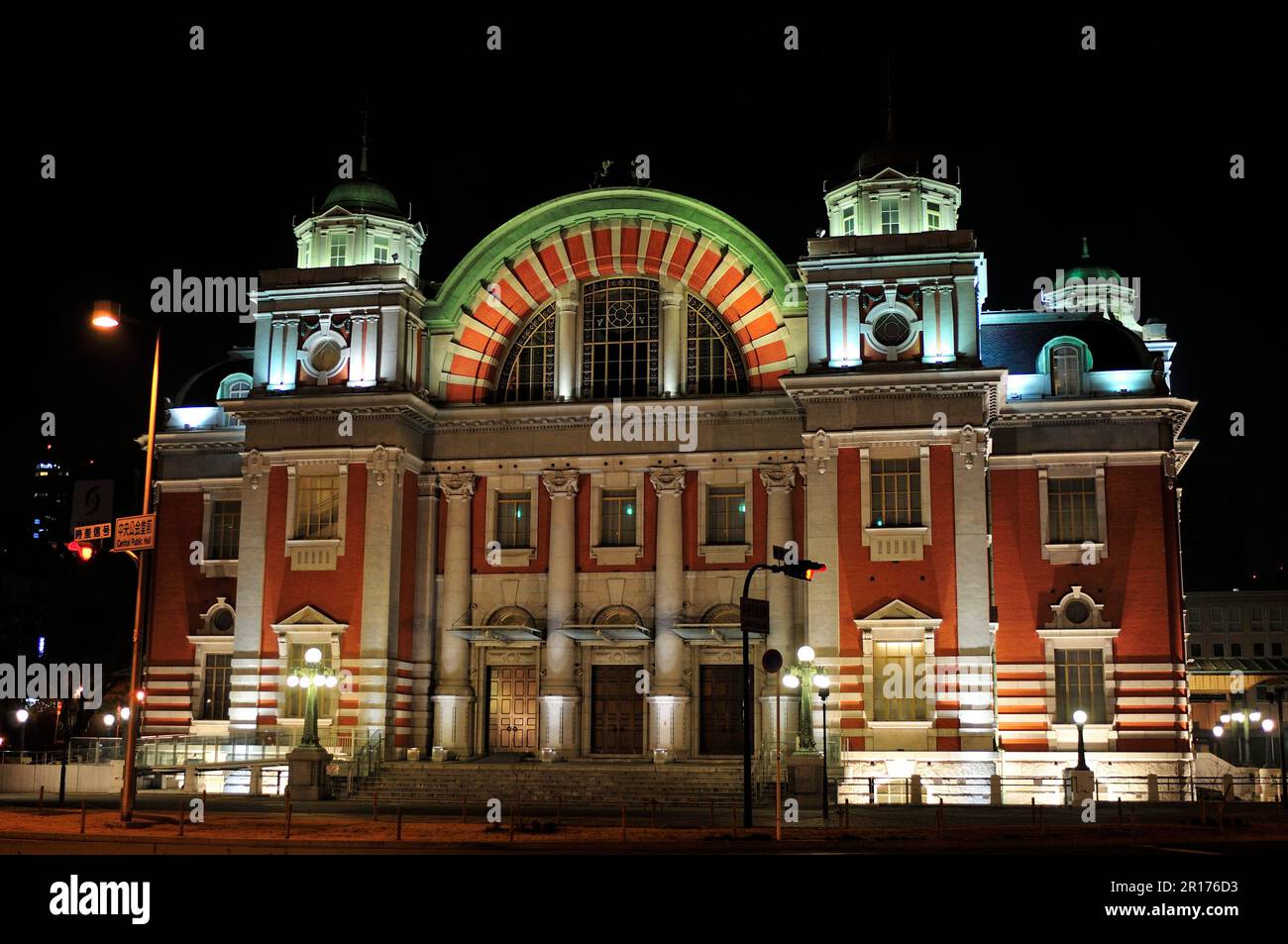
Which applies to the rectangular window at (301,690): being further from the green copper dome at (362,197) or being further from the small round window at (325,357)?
the green copper dome at (362,197)

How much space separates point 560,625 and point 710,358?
32.1ft

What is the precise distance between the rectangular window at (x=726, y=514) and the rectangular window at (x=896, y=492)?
4.89 metres

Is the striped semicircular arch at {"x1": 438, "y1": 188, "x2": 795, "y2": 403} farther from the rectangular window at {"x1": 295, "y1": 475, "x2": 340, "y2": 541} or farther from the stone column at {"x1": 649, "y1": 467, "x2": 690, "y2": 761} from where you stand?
the rectangular window at {"x1": 295, "y1": 475, "x2": 340, "y2": 541}

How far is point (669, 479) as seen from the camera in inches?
1838

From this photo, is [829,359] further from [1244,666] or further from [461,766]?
[1244,666]

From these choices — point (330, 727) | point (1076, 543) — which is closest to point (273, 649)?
point (330, 727)

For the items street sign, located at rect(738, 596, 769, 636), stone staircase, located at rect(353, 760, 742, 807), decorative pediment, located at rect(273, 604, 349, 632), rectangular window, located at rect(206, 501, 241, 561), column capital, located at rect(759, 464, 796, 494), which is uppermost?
column capital, located at rect(759, 464, 796, 494)

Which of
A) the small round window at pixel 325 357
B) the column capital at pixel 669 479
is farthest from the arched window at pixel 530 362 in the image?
the small round window at pixel 325 357

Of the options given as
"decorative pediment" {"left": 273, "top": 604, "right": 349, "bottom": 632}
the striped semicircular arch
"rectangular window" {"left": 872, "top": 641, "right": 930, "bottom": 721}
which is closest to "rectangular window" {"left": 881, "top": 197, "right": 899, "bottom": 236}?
the striped semicircular arch

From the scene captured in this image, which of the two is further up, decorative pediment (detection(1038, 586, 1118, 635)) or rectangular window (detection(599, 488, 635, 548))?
rectangular window (detection(599, 488, 635, 548))

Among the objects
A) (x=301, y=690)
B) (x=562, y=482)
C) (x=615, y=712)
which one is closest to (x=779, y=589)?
(x=615, y=712)

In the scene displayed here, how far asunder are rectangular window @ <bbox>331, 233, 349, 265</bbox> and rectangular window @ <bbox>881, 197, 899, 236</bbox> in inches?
694

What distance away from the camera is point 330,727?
45.0 m

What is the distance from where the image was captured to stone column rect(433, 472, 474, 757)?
153 feet
